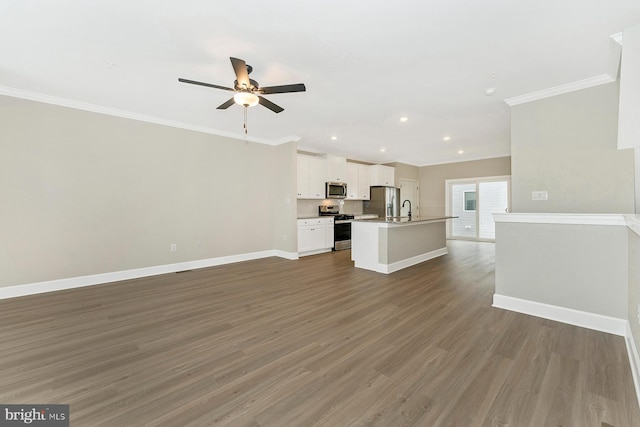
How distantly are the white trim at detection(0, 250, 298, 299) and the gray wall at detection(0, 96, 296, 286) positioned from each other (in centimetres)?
8

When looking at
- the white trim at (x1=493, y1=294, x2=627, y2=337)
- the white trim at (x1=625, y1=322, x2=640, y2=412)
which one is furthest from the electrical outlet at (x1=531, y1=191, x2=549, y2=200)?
the white trim at (x1=625, y1=322, x2=640, y2=412)

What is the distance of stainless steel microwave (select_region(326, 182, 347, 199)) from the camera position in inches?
274

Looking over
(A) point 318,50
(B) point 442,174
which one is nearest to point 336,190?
(B) point 442,174

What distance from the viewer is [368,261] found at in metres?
4.84

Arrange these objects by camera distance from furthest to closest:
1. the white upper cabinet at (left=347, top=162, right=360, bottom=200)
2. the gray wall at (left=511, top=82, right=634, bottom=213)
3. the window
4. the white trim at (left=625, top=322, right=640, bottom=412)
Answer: the window → the white upper cabinet at (left=347, top=162, right=360, bottom=200) → the gray wall at (left=511, top=82, right=634, bottom=213) → the white trim at (left=625, top=322, right=640, bottom=412)

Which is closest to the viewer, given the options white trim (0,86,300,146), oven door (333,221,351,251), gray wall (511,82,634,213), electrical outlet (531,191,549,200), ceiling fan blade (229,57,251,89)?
ceiling fan blade (229,57,251,89)

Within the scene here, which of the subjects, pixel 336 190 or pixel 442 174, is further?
pixel 442 174

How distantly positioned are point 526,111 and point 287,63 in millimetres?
3214

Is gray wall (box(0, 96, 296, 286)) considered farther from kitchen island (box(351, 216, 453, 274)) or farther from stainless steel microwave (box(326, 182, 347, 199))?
kitchen island (box(351, 216, 453, 274))

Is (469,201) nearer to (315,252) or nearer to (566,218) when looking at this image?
(315,252)

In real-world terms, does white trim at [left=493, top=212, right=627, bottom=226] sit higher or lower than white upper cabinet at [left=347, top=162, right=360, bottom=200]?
lower

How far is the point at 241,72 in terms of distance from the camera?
252 cm

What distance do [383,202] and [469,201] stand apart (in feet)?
9.14

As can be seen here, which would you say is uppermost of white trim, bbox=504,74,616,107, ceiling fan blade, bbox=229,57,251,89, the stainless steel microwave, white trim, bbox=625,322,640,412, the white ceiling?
the white ceiling
